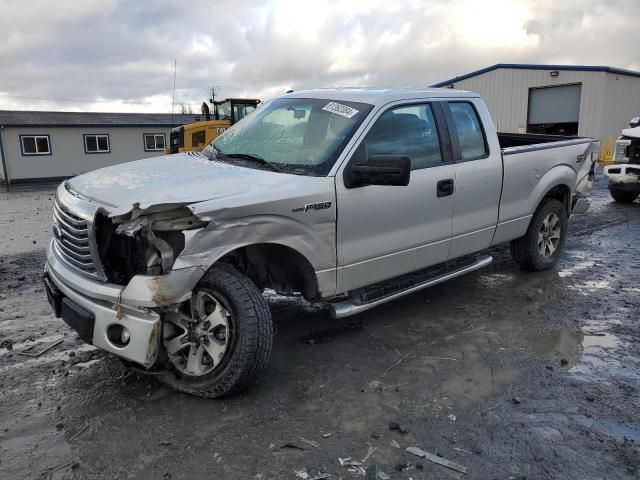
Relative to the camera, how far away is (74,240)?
133 inches

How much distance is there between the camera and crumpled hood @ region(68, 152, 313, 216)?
321cm

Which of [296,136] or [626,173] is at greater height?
[296,136]

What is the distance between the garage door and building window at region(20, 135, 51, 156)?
25758 mm

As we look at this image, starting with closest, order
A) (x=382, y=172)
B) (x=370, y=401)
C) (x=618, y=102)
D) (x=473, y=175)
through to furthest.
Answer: (x=370, y=401), (x=382, y=172), (x=473, y=175), (x=618, y=102)

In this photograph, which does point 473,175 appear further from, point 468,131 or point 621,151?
point 621,151

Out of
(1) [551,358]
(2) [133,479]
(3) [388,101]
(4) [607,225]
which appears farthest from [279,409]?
(4) [607,225]

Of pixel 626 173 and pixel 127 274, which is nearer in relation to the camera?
pixel 127 274

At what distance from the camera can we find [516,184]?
546 cm

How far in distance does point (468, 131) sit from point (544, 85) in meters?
25.3

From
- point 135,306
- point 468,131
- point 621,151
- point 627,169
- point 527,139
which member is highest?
point 468,131

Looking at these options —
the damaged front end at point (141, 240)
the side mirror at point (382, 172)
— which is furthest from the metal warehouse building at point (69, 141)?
the side mirror at point (382, 172)

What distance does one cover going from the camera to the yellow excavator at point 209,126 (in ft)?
56.6

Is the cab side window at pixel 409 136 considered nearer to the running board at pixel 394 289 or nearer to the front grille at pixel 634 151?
the running board at pixel 394 289

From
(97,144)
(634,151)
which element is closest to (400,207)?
(634,151)
